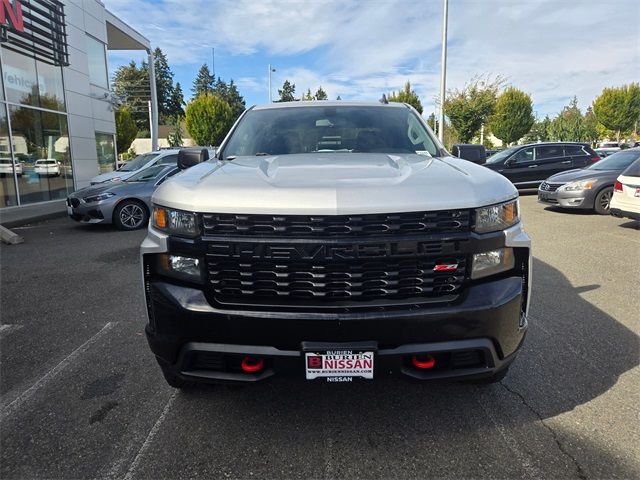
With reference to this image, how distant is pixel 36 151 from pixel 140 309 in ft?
42.6

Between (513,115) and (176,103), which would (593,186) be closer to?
(513,115)

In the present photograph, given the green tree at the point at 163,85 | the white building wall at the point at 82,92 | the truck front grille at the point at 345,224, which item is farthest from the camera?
the green tree at the point at 163,85

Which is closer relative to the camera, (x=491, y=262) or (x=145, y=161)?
(x=491, y=262)

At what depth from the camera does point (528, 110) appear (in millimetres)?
41406

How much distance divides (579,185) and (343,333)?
992 centimetres

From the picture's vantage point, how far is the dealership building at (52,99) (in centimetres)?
1313

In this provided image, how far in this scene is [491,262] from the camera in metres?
2.17

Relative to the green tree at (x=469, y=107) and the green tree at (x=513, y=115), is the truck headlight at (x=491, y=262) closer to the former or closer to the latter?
the green tree at (x=469, y=107)

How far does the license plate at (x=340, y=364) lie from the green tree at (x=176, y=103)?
8613 cm

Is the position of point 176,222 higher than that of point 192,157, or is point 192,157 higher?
point 192,157

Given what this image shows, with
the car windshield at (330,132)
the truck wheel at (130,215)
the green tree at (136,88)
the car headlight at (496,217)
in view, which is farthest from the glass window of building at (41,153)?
the green tree at (136,88)

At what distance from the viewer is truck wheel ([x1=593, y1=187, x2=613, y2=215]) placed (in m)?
9.86

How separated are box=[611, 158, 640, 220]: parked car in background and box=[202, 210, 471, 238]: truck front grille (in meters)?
7.01

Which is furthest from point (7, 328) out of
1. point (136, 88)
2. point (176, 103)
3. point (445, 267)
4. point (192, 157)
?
point (176, 103)
